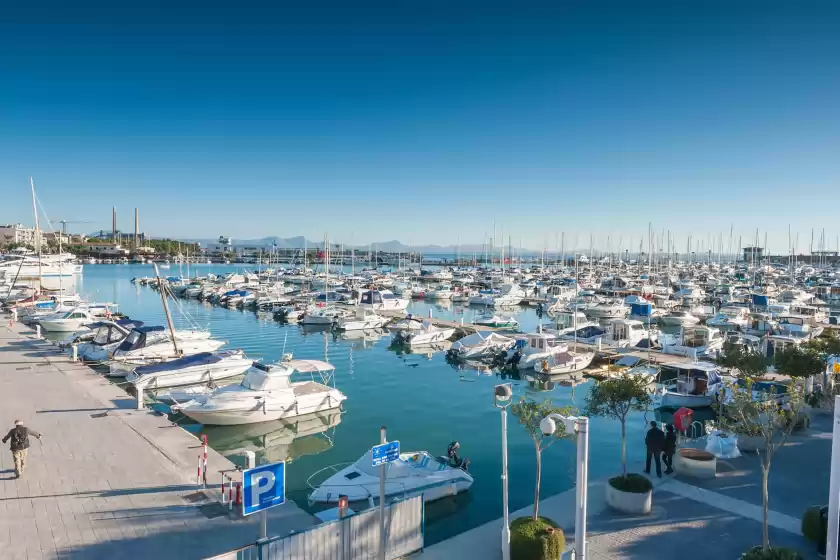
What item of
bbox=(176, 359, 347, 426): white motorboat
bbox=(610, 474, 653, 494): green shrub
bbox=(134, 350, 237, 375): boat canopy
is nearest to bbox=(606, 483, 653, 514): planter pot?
bbox=(610, 474, 653, 494): green shrub

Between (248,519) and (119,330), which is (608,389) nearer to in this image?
(248,519)

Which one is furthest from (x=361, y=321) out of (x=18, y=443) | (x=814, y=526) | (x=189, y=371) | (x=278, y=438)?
(x=814, y=526)

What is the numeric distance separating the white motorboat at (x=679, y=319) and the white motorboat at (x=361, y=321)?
28799mm

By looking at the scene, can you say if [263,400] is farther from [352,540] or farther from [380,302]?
[380,302]

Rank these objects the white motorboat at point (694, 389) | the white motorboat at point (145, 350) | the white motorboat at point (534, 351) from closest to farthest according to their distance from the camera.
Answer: the white motorboat at point (694, 389) → the white motorboat at point (145, 350) → the white motorboat at point (534, 351)

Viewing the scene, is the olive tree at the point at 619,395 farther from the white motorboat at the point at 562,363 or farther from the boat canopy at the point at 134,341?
the boat canopy at the point at 134,341

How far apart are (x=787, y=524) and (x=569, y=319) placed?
1320 inches

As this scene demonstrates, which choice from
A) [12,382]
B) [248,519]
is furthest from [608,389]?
[12,382]

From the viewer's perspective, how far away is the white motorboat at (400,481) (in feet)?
50.6

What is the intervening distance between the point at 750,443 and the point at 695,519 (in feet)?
20.8

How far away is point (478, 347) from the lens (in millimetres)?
38969

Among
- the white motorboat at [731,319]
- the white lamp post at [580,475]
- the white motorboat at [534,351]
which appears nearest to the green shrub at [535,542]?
the white lamp post at [580,475]

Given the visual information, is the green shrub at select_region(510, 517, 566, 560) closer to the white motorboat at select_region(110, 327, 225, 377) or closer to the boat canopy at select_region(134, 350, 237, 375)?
the boat canopy at select_region(134, 350, 237, 375)

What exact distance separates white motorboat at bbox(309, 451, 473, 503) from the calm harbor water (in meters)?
0.45
